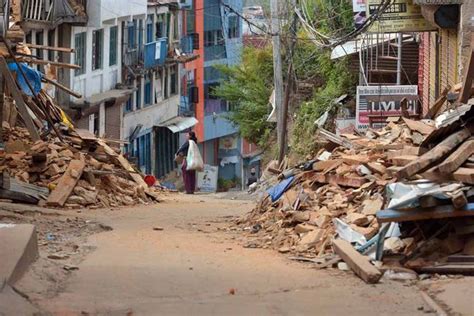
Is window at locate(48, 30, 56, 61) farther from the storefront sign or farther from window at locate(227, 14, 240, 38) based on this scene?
window at locate(227, 14, 240, 38)

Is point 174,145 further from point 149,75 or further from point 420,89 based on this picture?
point 420,89

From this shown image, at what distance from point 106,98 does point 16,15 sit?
11231 millimetres

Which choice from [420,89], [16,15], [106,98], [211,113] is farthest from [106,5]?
[211,113]

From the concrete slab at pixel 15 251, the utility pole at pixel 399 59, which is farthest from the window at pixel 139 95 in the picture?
the concrete slab at pixel 15 251

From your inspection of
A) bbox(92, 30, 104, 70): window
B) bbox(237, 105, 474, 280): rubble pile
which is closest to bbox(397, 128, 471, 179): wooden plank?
bbox(237, 105, 474, 280): rubble pile

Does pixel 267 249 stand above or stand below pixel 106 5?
below

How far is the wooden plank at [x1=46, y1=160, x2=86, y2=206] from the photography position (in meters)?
22.0

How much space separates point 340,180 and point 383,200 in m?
2.34

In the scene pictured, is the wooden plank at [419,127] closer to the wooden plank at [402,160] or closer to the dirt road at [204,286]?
the wooden plank at [402,160]

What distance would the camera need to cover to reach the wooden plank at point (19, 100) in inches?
906

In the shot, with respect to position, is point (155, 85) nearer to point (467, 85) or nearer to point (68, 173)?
point (68, 173)

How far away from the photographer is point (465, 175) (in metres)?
12.5

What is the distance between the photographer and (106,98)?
46.7 m

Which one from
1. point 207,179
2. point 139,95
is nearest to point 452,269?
point 207,179
